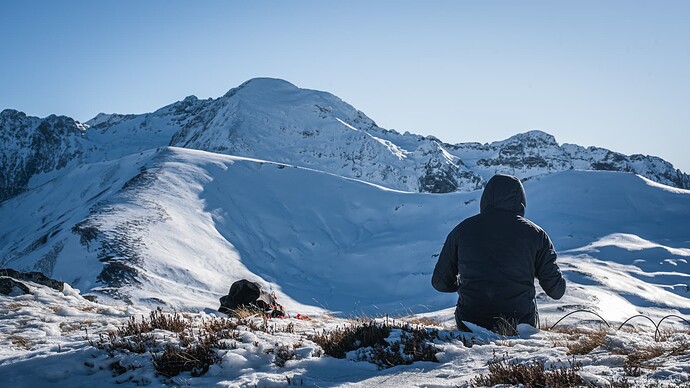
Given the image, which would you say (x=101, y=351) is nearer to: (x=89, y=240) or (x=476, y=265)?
(x=476, y=265)

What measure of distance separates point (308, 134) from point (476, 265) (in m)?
116

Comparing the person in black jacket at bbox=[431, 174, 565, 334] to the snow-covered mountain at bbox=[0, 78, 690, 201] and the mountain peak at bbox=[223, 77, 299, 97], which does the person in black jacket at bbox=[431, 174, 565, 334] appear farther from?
the mountain peak at bbox=[223, 77, 299, 97]

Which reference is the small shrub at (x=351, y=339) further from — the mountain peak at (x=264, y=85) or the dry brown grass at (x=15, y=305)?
the mountain peak at (x=264, y=85)

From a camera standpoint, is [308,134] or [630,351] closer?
[630,351]

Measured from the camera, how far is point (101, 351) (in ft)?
17.4

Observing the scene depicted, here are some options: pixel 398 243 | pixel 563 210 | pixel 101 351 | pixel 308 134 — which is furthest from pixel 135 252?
pixel 308 134

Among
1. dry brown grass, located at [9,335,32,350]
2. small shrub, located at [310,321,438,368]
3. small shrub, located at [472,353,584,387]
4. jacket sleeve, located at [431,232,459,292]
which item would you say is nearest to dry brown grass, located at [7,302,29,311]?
dry brown grass, located at [9,335,32,350]

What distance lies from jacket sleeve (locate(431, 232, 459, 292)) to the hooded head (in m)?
0.65

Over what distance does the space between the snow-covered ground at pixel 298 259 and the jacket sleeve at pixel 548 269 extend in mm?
776

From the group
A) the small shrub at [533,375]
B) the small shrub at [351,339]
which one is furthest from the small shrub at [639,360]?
the small shrub at [351,339]

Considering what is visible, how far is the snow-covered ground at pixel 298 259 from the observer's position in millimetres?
5055

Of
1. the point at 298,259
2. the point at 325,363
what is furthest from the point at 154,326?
the point at 298,259

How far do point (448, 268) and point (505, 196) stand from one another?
4.03 ft

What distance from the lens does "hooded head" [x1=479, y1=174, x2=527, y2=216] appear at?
258 inches
